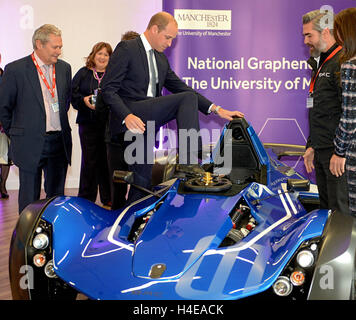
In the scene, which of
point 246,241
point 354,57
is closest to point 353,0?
point 354,57

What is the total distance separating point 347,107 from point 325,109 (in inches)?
21.4

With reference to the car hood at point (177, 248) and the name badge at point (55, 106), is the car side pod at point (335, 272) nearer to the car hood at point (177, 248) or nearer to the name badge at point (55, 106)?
Answer: the car hood at point (177, 248)

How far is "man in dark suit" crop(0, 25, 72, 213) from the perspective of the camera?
12.7 feet

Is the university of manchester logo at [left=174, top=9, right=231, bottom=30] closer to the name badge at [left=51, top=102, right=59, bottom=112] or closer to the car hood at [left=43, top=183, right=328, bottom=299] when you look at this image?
the name badge at [left=51, top=102, right=59, bottom=112]

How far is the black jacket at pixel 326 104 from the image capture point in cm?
326

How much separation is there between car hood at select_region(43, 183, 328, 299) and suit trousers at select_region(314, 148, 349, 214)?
43 cm

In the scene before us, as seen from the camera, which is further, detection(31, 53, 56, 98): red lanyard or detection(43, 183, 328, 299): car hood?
detection(31, 53, 56, 98): red lanyard

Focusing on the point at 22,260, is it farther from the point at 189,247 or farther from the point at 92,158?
the point at 92,158

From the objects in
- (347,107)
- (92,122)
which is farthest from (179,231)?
(92,122)

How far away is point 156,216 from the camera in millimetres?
2689

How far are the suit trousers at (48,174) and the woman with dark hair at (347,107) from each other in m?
2.26

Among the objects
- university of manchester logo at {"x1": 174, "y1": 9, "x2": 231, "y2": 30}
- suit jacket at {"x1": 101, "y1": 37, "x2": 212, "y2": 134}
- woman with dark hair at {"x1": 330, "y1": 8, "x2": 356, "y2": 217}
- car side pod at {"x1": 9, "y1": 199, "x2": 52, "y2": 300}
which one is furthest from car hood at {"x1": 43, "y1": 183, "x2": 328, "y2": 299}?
university of manchester logo at {"x1": 174, "y1": 9, "x2": 231, "y2": 30}

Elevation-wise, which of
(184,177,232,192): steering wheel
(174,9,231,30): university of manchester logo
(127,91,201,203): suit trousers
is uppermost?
(174,9,231,30): university of manchester logo

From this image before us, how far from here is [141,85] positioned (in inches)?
136
